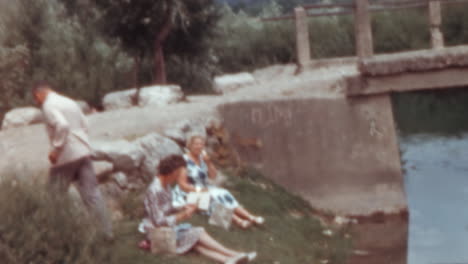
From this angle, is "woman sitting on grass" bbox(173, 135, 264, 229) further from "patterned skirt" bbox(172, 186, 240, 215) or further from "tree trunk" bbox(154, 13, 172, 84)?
"tree trunk" bbox(154, 13, 172, 84)

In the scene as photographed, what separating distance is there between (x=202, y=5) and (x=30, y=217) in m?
11.2

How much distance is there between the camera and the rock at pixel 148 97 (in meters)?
15.6

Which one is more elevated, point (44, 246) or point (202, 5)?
point (202, 5)

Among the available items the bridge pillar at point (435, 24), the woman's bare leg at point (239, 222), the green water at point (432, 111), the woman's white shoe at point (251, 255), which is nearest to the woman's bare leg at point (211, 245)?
the woman's white shoe at point (251, 255)

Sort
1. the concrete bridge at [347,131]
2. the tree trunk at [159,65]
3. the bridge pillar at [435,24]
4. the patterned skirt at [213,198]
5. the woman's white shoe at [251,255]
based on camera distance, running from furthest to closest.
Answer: the tree trunk at [159,65] → the bridge pillar at [435,24] → the concrete bridge at [347,131] → the patterned skirt at [213,198] → the woman's white shoe at [251,255]

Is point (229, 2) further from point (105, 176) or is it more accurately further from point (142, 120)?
point (105, 176)

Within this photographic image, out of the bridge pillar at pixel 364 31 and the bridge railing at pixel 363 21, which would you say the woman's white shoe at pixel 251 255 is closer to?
the bridge railing at pixel 363 21

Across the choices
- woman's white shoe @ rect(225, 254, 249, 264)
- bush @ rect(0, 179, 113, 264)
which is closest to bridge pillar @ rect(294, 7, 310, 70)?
woman's white shoe @ rect(225, 254, 249, 264)

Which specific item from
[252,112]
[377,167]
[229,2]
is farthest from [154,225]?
[229,2]

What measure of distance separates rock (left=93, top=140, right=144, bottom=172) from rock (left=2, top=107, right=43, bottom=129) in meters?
4.50

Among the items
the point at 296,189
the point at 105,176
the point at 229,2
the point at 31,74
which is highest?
the point at 229,2

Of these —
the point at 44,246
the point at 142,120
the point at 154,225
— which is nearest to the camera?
the point at 44,246

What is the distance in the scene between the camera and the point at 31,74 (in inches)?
735

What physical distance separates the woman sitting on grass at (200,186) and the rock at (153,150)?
0.52 m
